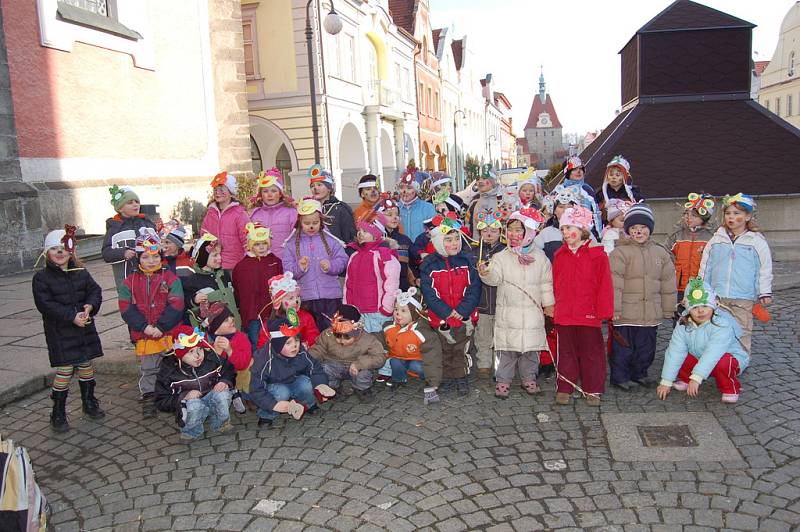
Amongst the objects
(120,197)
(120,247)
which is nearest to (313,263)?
(120,247)

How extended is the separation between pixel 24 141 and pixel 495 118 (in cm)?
7105

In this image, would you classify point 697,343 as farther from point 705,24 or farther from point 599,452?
point 705,24

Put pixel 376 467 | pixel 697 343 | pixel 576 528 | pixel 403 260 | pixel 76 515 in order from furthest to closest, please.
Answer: pixel 403 260
pixel 697 343
pixel 376 467
pixel 76 515
pixel 576 528

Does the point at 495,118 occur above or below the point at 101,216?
above

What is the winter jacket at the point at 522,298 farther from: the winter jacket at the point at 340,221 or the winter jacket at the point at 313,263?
the winter jacket at the point at 340,221

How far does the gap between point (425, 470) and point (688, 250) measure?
362 cm

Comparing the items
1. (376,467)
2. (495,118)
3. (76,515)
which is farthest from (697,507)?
(495,118)

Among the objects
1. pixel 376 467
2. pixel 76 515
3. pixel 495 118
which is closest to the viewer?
pixel 76 515

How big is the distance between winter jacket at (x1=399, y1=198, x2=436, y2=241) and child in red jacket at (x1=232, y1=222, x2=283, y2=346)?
6.80 ft

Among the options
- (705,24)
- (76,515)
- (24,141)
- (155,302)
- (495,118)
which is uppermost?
(495,118)

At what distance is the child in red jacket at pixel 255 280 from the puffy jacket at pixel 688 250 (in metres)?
3.83

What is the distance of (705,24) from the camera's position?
35.5 feet

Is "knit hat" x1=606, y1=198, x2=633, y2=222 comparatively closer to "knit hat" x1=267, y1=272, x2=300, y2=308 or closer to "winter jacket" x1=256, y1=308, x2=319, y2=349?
"winter jacket" x1=256, y1=308, x2=319, y2=349

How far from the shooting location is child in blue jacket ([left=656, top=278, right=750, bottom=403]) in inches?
191
